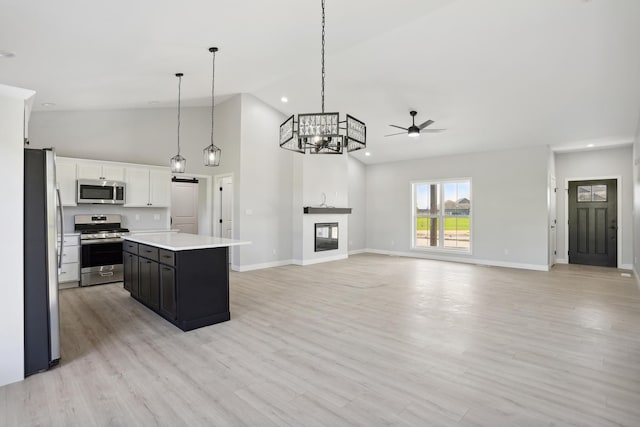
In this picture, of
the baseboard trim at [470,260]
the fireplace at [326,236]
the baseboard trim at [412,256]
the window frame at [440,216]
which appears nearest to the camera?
the baseboard trim at [412,256]

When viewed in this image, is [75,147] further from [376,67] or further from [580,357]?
[580,357]

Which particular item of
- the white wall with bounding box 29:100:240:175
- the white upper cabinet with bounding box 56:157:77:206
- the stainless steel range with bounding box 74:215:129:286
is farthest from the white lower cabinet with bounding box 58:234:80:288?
the white wall with bounding box 29:100:240:175

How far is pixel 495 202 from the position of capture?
26.4ft

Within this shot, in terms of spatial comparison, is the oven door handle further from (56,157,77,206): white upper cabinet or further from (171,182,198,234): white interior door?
(171,182,198,234): white interior door

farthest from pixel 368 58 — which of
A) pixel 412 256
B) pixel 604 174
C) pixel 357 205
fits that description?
pixel 604 174

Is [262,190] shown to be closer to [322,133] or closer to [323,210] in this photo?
[323,210]

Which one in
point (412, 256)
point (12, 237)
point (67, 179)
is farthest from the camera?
point (412, 256)

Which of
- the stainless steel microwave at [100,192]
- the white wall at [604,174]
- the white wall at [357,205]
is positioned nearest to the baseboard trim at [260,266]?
the stainless steel microwave at [100,192]

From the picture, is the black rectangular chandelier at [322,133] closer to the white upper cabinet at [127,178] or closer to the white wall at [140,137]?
the white wall at [140,137]

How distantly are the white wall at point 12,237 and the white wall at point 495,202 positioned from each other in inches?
330

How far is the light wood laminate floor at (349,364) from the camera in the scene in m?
2.09

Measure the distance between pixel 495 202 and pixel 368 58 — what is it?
16.2 ft

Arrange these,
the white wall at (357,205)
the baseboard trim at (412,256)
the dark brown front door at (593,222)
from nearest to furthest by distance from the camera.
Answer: the baseboard trim at (412,256), the dark brown front door at (593,222), the white wall at (357,205)

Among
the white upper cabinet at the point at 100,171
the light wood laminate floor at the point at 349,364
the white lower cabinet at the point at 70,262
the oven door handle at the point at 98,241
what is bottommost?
the light wood laminate floor at the point at 349,364
